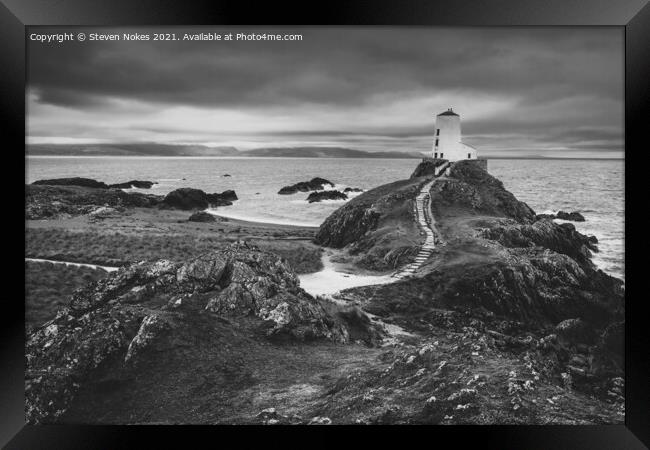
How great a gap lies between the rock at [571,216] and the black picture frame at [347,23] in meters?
1.07

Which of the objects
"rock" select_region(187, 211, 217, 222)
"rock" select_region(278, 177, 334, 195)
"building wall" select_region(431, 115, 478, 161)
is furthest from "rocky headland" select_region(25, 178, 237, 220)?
"building wall" select_region(431, 115, 478, 161)

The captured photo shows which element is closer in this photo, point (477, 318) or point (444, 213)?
point (477, 318)

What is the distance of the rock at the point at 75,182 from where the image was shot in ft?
36.2

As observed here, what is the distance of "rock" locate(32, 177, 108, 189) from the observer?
1102cm

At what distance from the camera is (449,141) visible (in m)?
12.0

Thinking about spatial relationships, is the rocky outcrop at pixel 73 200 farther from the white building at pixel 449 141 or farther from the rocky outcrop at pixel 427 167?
the white building at pixel 449 141

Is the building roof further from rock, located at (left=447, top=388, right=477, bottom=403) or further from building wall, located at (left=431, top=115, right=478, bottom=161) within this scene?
rock, located at (left=447, top=388, right=477, bottom=403)

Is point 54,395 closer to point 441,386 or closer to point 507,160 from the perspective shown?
point 441,386

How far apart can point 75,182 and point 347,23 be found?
25.8 feet

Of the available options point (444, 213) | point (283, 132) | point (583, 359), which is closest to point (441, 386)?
point (583, 359)

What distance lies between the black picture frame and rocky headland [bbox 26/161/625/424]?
311 mm

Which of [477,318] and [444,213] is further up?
[444,213]

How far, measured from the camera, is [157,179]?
39.0ft

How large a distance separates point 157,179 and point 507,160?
9332mm
